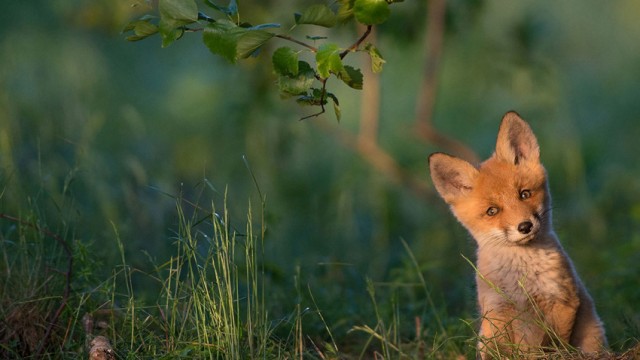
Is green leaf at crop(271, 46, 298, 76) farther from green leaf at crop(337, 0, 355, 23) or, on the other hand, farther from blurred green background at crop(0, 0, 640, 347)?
blurred green background at crop(0, 0, 640, 347)

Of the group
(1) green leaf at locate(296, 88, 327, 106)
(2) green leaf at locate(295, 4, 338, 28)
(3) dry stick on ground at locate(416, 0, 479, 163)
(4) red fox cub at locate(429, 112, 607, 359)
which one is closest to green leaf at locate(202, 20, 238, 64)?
(2) green leaf at locate(295, 4, 338, 28)

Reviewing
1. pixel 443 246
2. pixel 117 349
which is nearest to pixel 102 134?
pixel 443 246

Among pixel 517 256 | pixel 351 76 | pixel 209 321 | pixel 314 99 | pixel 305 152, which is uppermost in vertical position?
pixel 351 76

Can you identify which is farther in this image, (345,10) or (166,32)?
(345,10)

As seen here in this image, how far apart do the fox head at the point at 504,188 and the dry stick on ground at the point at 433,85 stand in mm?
2420

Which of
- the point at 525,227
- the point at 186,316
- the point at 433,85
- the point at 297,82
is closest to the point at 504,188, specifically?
the point at 525,227

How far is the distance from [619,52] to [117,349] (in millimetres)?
10486

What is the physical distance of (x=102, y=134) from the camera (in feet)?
30.3

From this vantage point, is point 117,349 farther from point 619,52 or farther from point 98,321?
point 619,52

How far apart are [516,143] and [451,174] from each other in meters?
0.34

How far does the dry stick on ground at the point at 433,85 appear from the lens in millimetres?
7207

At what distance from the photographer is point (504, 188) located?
449cm

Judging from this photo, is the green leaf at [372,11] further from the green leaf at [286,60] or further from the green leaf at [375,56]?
the green leaf at [286,60]

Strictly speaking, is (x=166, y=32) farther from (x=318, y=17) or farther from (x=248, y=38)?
(x=318, y=17)
